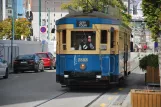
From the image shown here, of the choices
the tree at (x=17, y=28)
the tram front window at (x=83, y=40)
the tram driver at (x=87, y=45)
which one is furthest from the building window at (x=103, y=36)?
the tree at (x=17, y=28)

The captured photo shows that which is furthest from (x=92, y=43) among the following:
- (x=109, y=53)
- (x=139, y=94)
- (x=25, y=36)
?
(x=25, y=36)

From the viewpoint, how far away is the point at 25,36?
3211 inches

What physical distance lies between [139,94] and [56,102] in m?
4.52

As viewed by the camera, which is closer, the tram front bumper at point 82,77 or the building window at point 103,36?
the tram front bumper at point 82,77

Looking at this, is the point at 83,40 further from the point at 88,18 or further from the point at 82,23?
the point at 88,18

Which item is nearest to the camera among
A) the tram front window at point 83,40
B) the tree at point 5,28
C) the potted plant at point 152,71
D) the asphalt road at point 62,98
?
the asphalt road at point 62,98

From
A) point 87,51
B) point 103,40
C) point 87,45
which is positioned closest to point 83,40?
point 87,45

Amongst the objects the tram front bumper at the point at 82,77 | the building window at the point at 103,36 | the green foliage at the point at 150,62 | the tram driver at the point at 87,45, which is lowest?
the tram front bumper at the point at 82,77

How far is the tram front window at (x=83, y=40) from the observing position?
57.0 feet

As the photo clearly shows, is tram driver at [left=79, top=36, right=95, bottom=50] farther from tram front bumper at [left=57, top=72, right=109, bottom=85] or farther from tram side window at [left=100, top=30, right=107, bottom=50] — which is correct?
tram front bumper at [left=57, top=72, right=109, bottom=85]

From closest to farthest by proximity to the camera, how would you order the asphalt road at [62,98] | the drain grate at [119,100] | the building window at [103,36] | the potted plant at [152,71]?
the asphalt road at [62,98] → the drain grate at [119,100] → the building window at [103,36] → the potted plant at [152,71]

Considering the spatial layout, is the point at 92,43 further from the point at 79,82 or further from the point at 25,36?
the point at 25,36

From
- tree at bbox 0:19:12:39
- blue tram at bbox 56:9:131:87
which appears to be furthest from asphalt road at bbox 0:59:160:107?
tree at bbox 0:19:12:39

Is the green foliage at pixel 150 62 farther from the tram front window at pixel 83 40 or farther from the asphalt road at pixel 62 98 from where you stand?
the tram front window at pixel 83 40
